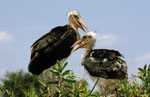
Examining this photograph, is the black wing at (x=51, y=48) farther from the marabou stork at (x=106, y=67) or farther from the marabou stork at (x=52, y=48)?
the marabou stork at (x=106, y=67)

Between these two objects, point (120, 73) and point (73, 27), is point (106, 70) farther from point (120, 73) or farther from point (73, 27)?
point (73, 27)

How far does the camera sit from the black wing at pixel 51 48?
6.82 meters

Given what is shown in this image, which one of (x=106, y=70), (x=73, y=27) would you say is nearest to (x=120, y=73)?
(x=106, y=70)

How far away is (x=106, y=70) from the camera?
18.2ft

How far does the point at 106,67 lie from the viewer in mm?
5570

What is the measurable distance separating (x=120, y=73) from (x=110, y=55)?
0.48m

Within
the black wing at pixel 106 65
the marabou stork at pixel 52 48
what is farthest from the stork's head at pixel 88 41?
the black wing at pixel 106 65

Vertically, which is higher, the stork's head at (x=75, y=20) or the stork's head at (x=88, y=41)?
the stork's head at (x=75, y=20)

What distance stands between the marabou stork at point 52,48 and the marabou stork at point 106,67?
1.02 meters

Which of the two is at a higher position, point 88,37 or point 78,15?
point 78,15

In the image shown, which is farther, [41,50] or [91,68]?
[41,50]

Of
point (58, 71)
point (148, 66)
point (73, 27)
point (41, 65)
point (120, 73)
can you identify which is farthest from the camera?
point (73, 27)

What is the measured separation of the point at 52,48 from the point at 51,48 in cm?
3

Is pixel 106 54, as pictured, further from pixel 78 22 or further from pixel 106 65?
pixel 78 22
